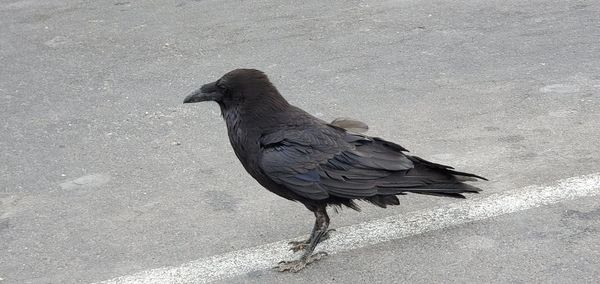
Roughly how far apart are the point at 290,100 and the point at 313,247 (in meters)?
2.28

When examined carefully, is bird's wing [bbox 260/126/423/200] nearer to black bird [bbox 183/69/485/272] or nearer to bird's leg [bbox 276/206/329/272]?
black bird [bbox 183/69/485/272]

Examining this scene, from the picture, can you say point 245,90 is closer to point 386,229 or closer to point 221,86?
point 221,86

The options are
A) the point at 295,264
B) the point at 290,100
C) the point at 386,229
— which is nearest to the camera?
the point at 295,264

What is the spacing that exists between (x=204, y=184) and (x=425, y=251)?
1.55 meters

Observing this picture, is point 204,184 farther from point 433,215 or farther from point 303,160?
point 433,215

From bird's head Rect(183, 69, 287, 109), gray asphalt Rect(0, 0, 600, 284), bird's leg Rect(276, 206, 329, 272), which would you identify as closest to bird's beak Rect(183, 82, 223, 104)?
bird's head Rect(183, 69, 287, 109)

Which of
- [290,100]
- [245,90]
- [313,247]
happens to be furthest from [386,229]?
[290,100]

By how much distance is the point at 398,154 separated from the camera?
436cm

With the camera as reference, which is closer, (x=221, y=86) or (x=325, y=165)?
(x=325, y=165)

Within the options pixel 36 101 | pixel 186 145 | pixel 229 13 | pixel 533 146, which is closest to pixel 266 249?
pixel 186 145

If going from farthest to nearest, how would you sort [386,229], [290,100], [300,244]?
1. [290,100]
2. [386,229]
3. [300,244]

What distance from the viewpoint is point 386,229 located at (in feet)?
14.9

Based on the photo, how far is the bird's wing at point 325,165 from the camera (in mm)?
4254

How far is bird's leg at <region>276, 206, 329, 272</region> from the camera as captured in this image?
4.24 meters
